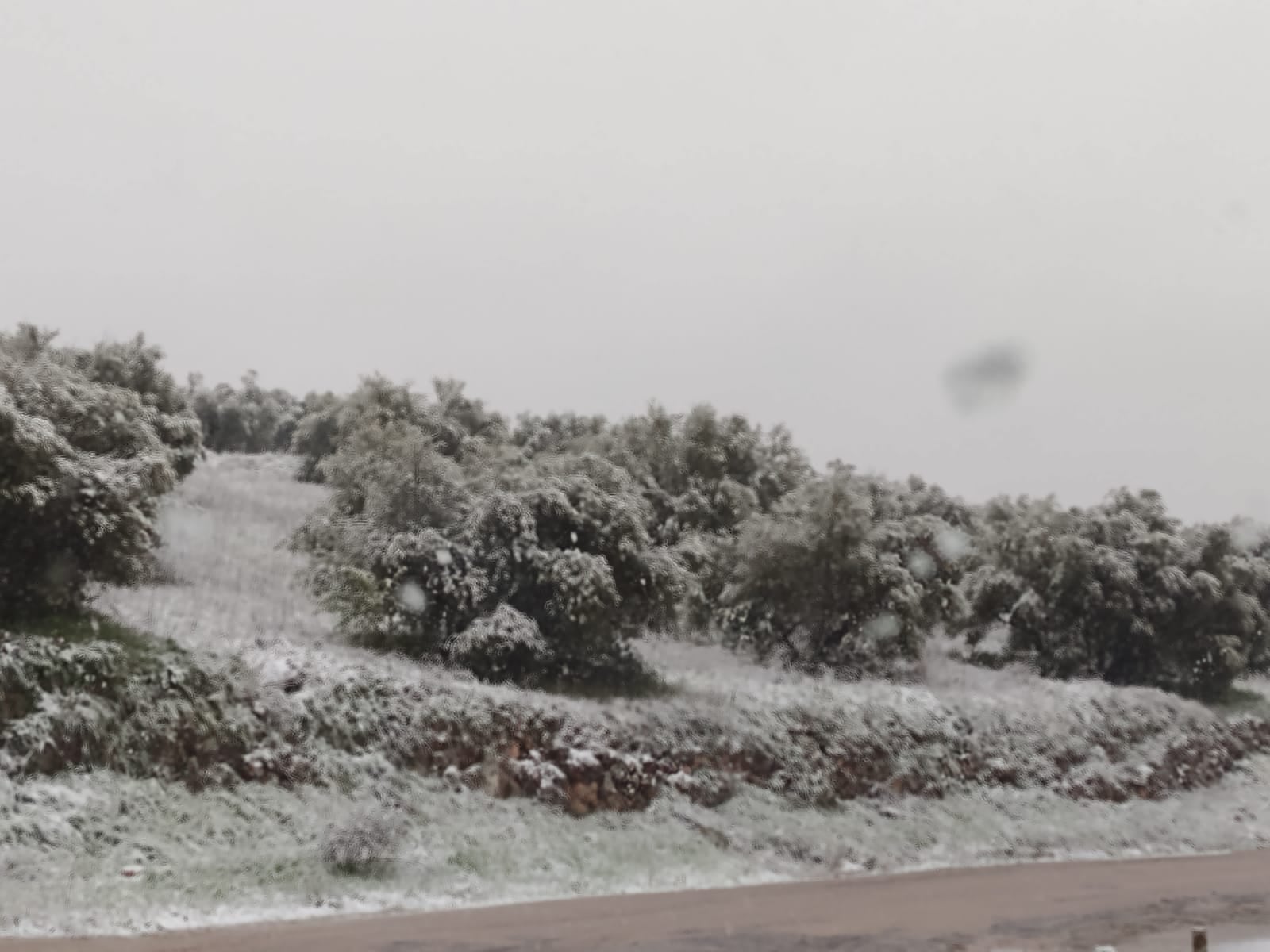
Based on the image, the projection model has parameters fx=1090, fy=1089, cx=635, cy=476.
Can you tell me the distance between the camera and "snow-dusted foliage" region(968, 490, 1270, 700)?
34.1 meters

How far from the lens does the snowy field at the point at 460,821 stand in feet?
38.7

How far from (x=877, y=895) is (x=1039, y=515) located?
23216 mm

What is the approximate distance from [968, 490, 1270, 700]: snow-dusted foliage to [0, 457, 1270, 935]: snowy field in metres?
4.13

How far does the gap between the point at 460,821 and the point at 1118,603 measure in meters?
25.4

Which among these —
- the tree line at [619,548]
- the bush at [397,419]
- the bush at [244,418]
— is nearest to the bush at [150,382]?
the tree line at [619,548]

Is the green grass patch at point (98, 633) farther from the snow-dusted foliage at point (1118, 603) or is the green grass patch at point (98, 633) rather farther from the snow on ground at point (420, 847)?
the snow-dusted foliage at point (1118, 603)

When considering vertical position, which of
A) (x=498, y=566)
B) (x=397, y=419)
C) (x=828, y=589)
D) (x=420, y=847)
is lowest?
(x=420, y=847)

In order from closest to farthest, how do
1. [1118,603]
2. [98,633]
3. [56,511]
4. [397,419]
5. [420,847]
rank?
1. [420,847]
2. [98,633]
3. [56,511]
4. [1118,603]
5. [397,419]

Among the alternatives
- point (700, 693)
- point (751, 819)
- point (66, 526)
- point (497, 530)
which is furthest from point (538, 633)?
point (66, 526)

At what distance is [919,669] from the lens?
29.5m

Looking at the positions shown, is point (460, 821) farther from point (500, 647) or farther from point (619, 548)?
point (619, 548)

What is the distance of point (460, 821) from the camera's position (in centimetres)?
1531

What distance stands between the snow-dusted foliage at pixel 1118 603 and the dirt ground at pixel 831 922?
15.7 m

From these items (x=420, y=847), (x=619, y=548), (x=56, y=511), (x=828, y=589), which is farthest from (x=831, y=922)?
(x=828, y=589)
